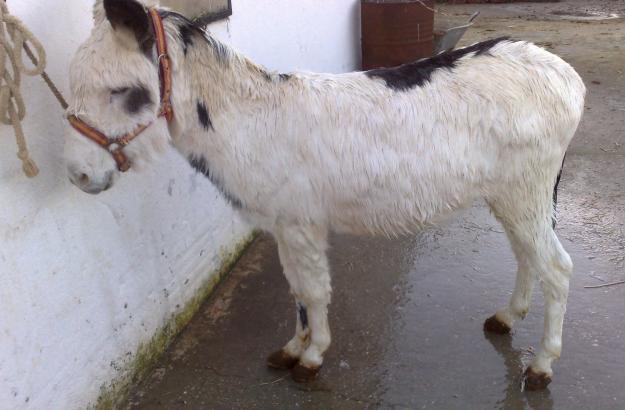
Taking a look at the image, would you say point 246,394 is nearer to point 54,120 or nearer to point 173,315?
point 173,315

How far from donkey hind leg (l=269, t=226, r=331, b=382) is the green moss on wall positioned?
1.96ft

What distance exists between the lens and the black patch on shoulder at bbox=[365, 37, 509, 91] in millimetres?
2373

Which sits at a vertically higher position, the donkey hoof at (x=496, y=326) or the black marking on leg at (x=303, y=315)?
the black marking on leg at (x=303, y=315)

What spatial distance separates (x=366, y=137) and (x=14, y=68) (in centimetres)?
129

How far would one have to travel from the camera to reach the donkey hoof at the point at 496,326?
299 centimetres

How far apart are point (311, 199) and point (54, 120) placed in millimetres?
1037

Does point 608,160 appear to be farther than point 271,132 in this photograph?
Yes

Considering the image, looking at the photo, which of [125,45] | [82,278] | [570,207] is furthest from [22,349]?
[570,207]

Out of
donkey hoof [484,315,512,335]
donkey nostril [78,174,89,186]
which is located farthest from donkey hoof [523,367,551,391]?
donkey nostril [78,174,89,186]

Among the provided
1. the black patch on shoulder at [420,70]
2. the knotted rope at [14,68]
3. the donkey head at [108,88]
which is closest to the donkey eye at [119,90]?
the donkey head at [108,88]

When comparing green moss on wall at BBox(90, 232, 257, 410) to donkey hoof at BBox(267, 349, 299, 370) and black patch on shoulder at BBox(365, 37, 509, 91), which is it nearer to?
donkey hoof at BBox(267, 349, 299, 370)

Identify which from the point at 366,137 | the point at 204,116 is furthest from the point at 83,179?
the point at 366,137

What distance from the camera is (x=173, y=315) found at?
306 cm

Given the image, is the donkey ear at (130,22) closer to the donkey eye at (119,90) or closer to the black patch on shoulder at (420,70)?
the donkey eye at (119,90)
